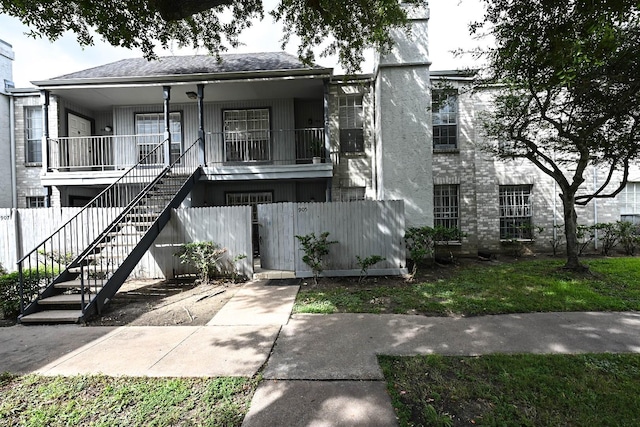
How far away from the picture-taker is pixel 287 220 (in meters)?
8.08

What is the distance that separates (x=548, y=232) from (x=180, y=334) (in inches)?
530

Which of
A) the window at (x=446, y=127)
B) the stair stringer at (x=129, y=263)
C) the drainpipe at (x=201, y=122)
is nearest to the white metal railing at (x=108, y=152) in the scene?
the drainpipe at (x=201, y=122)

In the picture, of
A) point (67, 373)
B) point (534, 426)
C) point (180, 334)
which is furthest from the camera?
point (180, 334)

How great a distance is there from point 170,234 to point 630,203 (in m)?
17.7

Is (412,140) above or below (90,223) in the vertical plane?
above

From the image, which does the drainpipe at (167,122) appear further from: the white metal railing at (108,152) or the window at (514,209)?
the window at (514,209)

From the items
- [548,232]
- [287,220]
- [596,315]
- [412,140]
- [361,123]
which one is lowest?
[596,315]

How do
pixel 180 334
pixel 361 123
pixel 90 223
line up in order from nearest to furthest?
pixel 180 334 < pixel 90 223 < pixel 361 123

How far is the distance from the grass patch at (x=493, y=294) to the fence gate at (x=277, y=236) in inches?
57.3

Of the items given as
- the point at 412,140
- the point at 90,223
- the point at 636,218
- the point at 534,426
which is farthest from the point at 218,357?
the point at 636,218

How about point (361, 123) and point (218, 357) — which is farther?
point (361, 123)

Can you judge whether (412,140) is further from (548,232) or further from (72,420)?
(72,420)

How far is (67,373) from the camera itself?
3.58 metres

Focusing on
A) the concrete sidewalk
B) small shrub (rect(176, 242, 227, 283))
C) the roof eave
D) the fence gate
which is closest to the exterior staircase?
small shrub (rect(176, 242, 227, 283))
